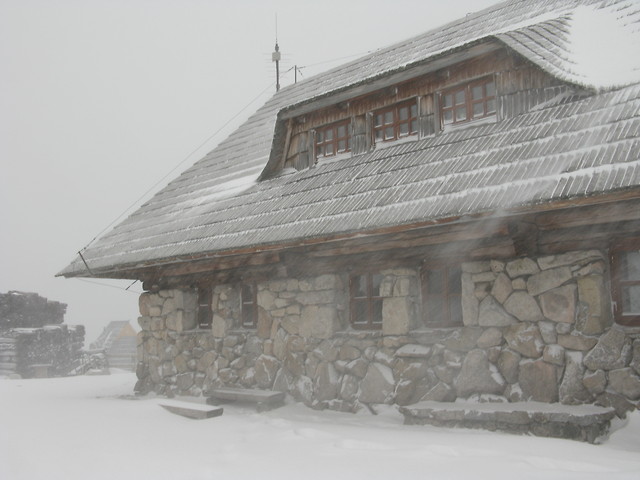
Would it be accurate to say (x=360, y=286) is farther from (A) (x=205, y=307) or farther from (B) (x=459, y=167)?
(A) (x=205, y=307)

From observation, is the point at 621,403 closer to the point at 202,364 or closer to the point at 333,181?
the point at 333,181

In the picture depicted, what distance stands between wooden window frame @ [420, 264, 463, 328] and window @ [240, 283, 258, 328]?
2.87 metres

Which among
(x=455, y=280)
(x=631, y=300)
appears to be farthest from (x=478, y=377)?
(x=631, y=300)

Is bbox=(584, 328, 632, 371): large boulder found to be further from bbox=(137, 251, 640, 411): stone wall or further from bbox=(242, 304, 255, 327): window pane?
bbox=(242, 304, 255, 327): window pane

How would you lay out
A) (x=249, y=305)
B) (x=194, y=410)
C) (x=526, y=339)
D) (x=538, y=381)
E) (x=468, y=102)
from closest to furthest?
(x=538, y=381)
(x=526, y=339)
(x=194, y=410)
(x=468, y=102)
(x=249, y=305)

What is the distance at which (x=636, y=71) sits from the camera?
233 inches

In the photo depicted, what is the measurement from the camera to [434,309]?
6.48m

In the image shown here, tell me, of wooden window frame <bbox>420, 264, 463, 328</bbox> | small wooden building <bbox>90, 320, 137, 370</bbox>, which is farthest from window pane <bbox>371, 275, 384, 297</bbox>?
small wooden building <bbox>90, 320, 137, 370</bbox>

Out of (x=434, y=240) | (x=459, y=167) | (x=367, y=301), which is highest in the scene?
(x=459, y=167)

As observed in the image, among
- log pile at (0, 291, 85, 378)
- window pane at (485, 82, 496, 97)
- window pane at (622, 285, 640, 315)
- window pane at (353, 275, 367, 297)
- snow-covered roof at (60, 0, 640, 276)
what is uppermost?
window pane at (485, 82, 496, 97)

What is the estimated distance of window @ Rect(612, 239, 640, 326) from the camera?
517cm

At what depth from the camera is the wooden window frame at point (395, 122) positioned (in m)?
7.84

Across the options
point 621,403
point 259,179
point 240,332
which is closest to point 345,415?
point 240,332

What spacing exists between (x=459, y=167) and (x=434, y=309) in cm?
167
